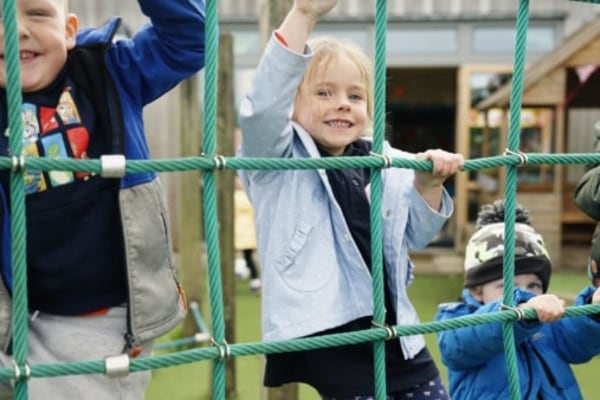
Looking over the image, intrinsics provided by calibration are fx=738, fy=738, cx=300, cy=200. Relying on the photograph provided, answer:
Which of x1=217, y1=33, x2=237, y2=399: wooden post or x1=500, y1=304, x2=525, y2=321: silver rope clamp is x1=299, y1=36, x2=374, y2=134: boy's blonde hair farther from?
x1=217, y1=33, x2=237, y2=399: wooden post

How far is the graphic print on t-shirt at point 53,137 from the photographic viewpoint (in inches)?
34.9

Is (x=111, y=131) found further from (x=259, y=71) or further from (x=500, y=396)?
(x=500, y=396)

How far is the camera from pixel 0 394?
3.17 ft

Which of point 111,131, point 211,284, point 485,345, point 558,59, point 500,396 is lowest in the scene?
point 500,396

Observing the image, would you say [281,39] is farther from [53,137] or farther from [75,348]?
[75,348]

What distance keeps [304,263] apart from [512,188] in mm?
304

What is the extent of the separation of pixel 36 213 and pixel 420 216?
1.71 ft

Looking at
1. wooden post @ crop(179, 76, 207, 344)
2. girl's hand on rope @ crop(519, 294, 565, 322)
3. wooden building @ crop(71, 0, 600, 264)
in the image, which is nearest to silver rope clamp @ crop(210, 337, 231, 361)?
girl's hand on rope @ crop(519, 294, 565, 322)

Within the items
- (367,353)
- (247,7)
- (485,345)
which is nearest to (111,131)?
(367,353)

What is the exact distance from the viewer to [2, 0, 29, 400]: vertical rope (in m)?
0.78

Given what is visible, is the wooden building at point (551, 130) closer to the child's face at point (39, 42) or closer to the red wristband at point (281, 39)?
the red wristband at point (281, 39)

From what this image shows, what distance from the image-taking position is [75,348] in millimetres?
912

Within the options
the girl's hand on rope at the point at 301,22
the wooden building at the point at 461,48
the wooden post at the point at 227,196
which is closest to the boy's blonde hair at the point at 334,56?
the girl's hand on rope at the point at 301,22

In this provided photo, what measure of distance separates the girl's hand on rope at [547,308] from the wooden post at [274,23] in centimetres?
73
